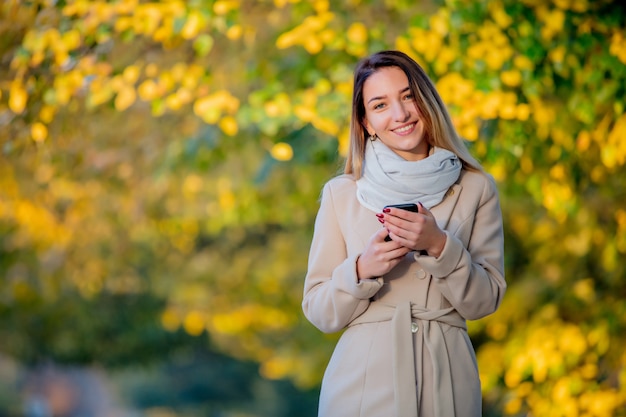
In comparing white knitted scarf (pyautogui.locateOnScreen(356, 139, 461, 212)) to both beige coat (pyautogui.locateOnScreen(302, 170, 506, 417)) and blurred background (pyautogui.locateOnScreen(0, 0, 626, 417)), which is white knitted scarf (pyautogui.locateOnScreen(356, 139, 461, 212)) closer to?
beige coat (pyautogui.locateOnScreen(302, 170, 506, 417))

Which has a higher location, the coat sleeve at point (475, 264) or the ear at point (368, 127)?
the ear at point (368, 127)

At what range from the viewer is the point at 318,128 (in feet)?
23.0

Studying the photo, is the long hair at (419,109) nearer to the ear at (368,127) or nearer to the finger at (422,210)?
the ear at (368,127)

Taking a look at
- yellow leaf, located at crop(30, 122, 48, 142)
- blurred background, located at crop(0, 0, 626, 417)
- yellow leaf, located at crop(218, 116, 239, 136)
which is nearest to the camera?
blurred background, located at crop(0, 0, 626, 417)

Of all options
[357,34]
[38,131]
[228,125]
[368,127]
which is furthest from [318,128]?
[368,127]

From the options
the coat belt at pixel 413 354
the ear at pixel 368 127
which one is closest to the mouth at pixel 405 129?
the ear at pixel 368 127

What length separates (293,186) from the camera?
1102 centimetres

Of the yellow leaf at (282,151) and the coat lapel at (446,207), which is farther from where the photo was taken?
the yellow leaf at (282,151)

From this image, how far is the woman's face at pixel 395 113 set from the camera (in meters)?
3.35

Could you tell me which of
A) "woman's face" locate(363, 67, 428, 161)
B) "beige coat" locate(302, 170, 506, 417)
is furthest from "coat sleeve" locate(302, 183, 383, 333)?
"woman's face" locate(363, 67, 428, 161)

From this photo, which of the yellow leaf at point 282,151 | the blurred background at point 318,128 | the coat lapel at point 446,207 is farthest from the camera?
the yellow leaf at point 282,151

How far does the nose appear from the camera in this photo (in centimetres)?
334

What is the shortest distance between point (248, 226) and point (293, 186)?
22.1ft

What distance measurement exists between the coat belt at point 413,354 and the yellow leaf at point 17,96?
11.8 feet
